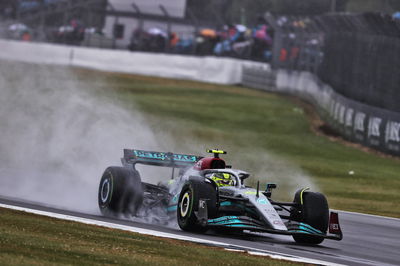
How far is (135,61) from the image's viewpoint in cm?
5075

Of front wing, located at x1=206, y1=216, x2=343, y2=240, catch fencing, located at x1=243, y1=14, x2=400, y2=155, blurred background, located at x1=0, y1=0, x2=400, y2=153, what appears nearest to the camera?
front wing, located at x1=206, y1=216, x2=343, y2=240

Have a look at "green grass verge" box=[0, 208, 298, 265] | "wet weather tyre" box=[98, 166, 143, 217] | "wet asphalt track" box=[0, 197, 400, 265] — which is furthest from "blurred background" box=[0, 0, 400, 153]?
"green grass verge" box=[0, 208, 298, 265]

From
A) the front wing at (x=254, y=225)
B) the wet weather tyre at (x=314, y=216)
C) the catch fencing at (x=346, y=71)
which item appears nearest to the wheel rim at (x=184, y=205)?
the front wing at (x=254, y=225)

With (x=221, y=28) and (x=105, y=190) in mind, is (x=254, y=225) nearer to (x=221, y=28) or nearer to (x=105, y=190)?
(x=105, y=190)

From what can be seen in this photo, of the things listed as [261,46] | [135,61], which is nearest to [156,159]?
[261,46]

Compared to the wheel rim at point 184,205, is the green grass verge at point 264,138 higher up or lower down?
lower down

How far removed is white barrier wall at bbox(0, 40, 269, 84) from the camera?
159 feet

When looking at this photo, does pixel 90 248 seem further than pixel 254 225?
No

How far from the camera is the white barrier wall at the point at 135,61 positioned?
4853 centimetres

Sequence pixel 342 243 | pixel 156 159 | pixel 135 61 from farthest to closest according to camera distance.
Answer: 1. pixel 135 61
2. pixel 156 159
3. pixel 342 243

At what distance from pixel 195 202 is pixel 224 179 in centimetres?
107

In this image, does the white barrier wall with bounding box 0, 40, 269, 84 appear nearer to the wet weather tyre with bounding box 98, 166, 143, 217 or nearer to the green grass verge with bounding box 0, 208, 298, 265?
the wet weather tyre with bounding box 98, 166, 143, 217

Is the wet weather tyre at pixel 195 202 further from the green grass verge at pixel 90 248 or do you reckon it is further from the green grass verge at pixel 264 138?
the green grass verge at pixel 264 138

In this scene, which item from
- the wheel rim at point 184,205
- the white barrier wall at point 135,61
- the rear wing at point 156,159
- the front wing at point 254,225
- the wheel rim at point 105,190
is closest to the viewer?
the front wing at point 254,225
